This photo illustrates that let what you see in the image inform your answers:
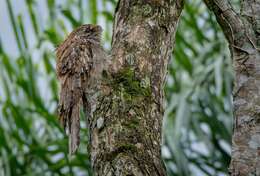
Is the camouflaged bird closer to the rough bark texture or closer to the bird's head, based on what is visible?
the bird's head

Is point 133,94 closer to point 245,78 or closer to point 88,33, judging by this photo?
point 245,78

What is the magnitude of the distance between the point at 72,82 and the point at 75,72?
2.0 inches

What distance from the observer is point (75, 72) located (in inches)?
122

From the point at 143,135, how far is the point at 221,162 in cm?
222

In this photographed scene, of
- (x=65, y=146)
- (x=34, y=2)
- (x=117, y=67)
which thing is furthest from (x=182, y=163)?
(x=117, y=67)

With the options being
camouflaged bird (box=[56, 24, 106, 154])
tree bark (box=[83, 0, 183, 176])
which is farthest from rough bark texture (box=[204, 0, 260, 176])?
camouflaged bird (box=[56, 24, 106, 154])

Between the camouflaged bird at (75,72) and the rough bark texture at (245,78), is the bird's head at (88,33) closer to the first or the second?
the camouflaged bird at (75,72)

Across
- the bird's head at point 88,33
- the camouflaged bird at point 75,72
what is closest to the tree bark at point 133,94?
the camouflaged bird at point 75,72

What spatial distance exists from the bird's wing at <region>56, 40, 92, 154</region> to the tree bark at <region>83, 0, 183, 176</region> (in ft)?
0.21

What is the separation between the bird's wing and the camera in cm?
302

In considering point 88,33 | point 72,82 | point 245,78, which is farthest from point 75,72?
point 245,78

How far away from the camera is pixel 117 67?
300cm

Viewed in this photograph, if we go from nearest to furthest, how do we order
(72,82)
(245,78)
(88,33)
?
(245,78), (72,82), (88,33)

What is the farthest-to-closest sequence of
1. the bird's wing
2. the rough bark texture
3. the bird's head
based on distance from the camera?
the bird's head < the bird's wing < the rough bark texture
